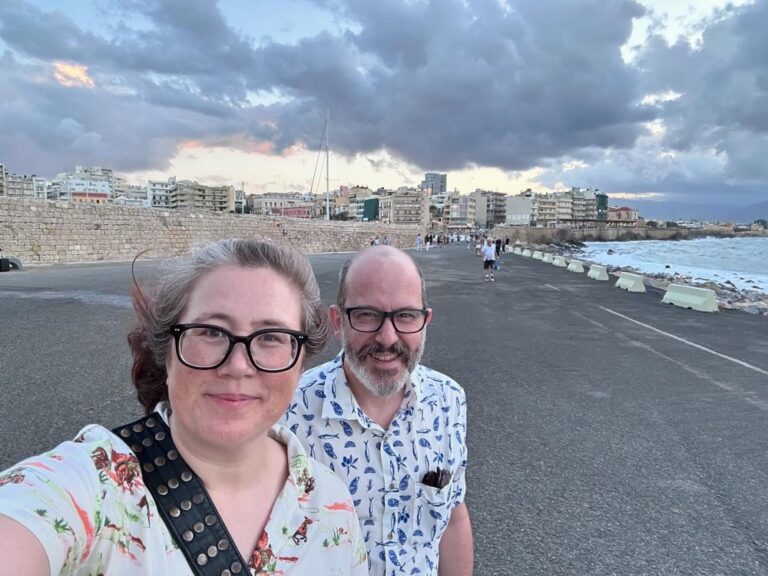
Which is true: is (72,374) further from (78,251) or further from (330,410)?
(78,251)

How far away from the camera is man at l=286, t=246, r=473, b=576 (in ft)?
5.55

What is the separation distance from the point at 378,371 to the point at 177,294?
0.82m

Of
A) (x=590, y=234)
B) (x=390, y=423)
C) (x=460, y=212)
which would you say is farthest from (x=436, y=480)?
(x=460, y=212)

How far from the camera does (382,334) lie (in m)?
1.86

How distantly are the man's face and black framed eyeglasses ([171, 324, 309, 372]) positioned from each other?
66cm

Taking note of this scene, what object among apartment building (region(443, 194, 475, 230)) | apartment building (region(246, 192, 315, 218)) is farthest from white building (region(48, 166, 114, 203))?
apartment building (region(443, 194, 475, 230))

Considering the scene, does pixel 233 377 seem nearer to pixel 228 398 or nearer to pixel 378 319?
pixel 228 398

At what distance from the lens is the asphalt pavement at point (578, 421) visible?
9.11ft

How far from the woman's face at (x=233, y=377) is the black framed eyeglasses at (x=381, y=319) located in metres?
0.63

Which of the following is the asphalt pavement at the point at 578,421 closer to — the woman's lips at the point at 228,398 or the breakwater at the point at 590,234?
the woman's lips at the point at 228,398

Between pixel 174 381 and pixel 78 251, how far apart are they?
2584 cm

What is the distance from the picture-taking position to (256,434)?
3.82 feet

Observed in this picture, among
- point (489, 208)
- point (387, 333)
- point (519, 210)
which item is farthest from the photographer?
point (489, 208)

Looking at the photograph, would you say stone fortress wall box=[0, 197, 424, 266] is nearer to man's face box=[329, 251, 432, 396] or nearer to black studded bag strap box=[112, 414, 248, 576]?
man's face box=[329, 251, 432, 396]
